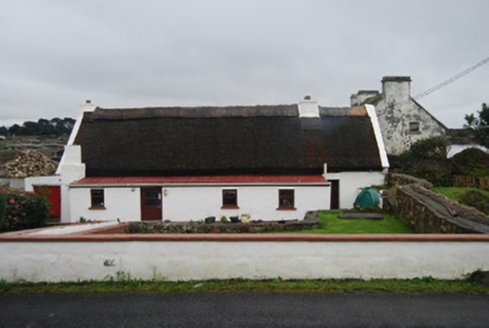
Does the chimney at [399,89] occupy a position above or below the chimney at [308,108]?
above

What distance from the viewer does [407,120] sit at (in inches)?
1017

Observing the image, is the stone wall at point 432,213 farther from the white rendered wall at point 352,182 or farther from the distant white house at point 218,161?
the distant white house at point 218,161

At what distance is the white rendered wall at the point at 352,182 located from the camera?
1806 centimetres

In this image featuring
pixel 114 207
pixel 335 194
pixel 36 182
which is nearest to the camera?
pixel 114 207

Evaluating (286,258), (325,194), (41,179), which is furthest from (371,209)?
(41,179)

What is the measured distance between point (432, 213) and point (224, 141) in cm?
1252

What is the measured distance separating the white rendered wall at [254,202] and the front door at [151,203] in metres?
1.16

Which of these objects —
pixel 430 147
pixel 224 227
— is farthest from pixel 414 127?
pixel 224 227

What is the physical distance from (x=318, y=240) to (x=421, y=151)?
20.8 metres

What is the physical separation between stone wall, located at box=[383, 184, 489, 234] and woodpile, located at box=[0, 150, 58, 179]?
78.6 feet

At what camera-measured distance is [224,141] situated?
19.5 metres

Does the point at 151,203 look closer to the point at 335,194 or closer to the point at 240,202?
the point at 240,202

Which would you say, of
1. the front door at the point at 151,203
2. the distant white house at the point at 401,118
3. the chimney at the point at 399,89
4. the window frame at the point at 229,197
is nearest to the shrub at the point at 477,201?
the window frame at the point at 229,197

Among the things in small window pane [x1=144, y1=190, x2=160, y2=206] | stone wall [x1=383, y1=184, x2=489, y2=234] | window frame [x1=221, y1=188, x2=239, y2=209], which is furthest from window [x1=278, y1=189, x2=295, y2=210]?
small window pane [x1=144, y1=190, x2=160, y2=206]
